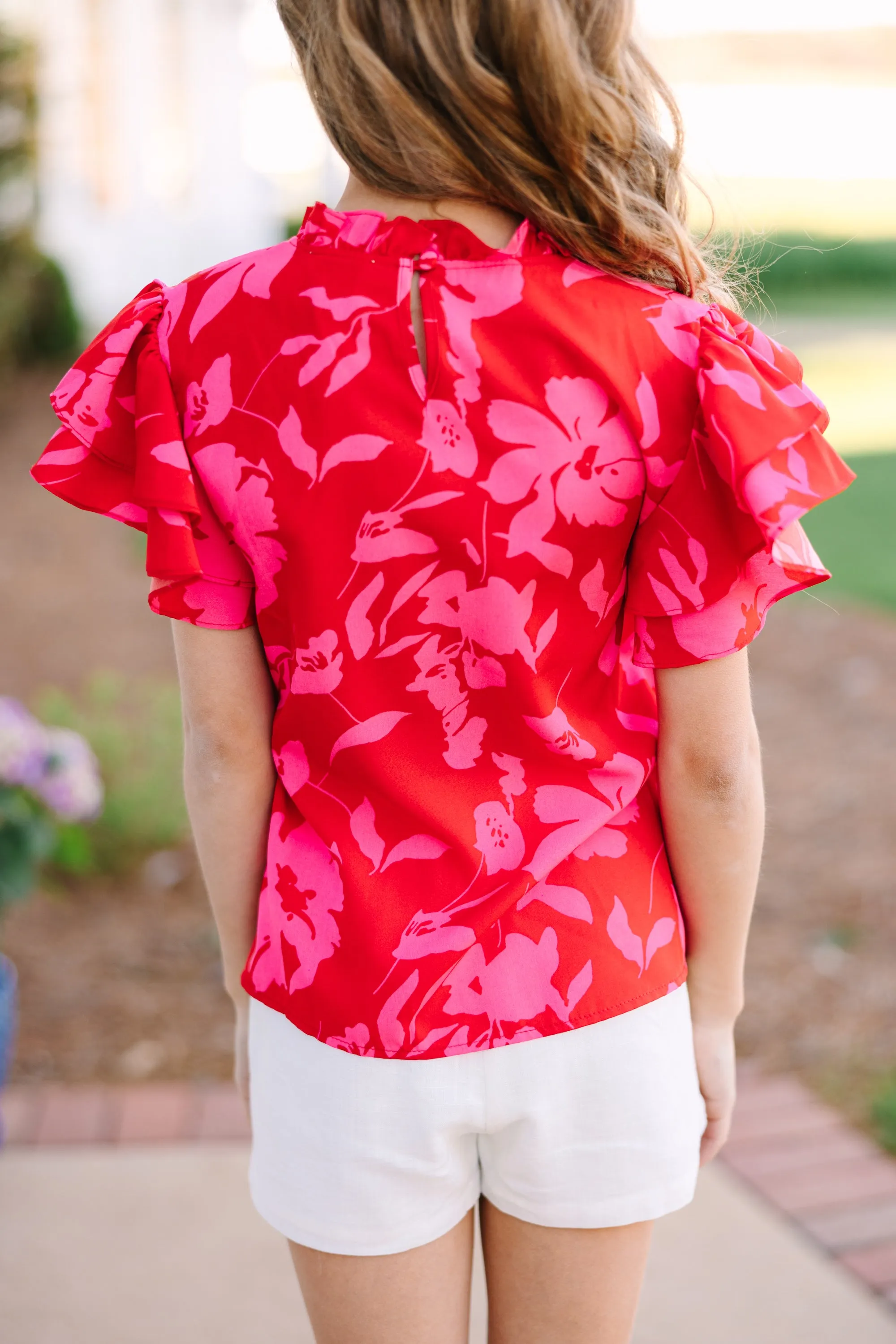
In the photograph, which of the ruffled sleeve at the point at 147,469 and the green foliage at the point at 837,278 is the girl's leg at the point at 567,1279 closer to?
the ruffled sleeve at the point at 147,469

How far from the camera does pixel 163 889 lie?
3928mm

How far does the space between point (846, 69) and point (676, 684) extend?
39.4 meters

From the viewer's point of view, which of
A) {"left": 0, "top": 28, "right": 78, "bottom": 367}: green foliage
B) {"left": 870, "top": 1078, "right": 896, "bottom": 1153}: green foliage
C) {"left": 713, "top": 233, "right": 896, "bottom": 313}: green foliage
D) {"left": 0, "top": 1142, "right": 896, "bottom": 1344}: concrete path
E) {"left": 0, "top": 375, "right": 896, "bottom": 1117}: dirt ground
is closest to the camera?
{"left": 0, "top": 1142, "right": 896, "bottom": 1344}: concrete path

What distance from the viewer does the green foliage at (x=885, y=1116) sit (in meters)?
2.81

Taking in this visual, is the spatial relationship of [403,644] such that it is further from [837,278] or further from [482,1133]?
[837,278]

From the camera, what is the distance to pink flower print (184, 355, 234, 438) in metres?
1.12

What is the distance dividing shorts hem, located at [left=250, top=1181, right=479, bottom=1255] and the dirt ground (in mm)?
1920

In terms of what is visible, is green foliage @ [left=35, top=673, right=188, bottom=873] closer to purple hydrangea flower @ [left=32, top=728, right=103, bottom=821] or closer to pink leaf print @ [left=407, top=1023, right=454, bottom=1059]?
purple hydrangea flower @ [left=32, top=728, right=103, bottom=821]

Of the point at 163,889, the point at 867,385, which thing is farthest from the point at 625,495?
the point at 867,385

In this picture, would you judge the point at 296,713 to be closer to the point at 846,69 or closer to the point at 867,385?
the point at 867,385

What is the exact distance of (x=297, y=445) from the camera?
3.62 ft

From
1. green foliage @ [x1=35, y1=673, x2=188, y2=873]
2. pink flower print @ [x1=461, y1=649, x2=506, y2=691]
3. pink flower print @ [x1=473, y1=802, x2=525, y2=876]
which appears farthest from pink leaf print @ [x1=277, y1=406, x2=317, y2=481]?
green foliage @ [x1=35, y1=673, x2=188, y2=873]

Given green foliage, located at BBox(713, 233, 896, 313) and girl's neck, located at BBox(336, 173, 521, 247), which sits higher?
girl's neck, located at BBox(336, 173, 521, 247)

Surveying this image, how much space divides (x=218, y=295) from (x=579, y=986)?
26.7 inches
